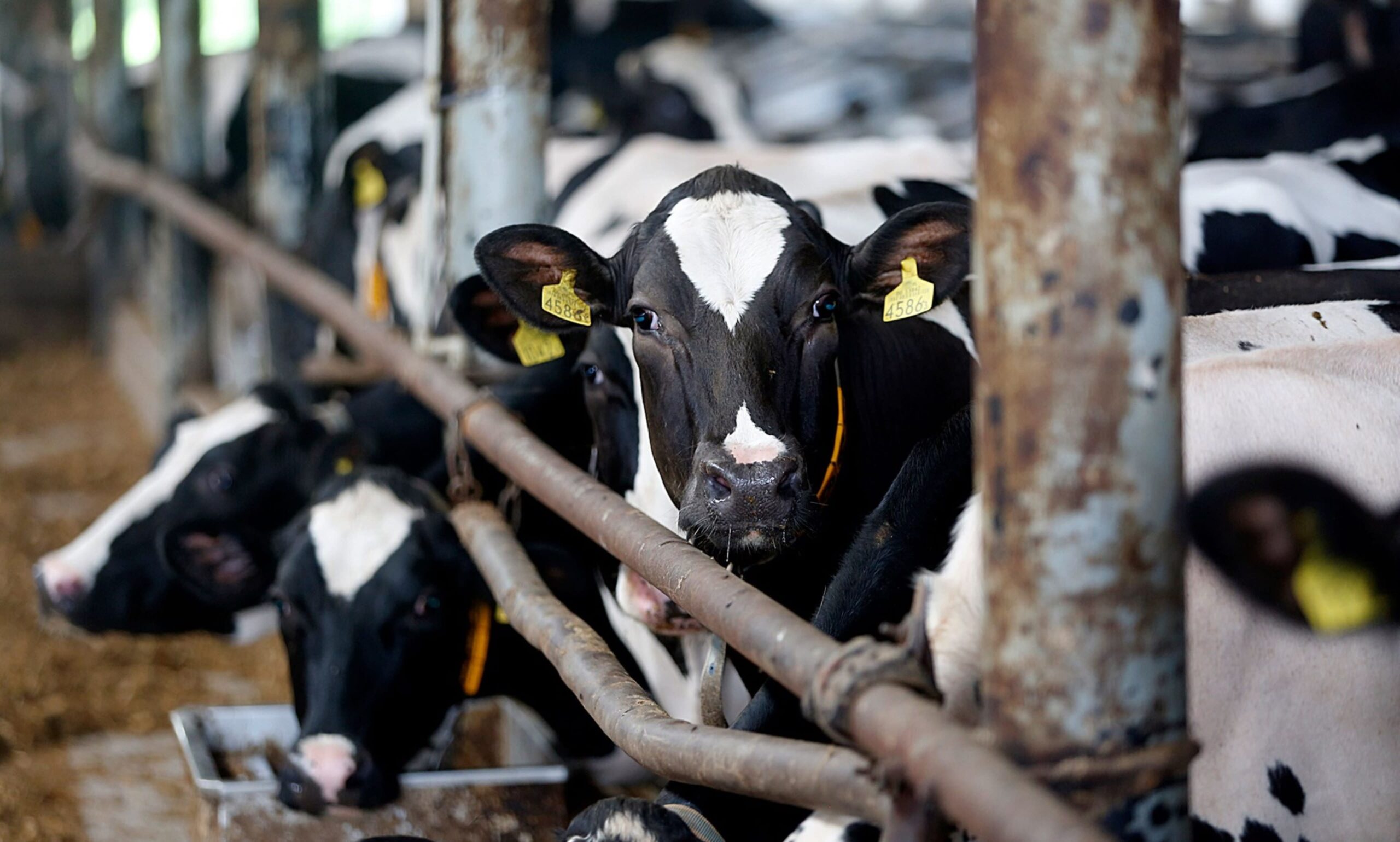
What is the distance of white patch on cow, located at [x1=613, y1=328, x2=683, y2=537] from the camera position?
3023mm

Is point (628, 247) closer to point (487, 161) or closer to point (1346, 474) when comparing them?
point (487, 161)

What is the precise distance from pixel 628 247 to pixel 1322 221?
7.90ft

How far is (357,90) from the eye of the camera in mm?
8586

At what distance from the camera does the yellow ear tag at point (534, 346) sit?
3.29 meters

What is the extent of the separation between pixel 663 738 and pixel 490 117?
217 cm

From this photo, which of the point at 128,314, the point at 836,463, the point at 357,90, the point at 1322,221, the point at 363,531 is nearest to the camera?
the point at 836,463

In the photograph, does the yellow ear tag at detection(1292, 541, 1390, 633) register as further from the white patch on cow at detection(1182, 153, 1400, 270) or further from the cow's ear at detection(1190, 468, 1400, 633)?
the white patch on cow at detection(1182, 153, 1400, 270)

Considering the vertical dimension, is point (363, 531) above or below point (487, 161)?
below

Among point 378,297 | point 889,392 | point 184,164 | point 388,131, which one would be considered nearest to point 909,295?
point 889,392

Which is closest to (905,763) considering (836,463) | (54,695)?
(836,463)

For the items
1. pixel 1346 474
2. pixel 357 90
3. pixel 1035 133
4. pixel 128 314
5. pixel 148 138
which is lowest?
pixel 128 314

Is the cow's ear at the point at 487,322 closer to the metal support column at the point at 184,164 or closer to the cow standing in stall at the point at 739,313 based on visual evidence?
the cow standing in stall at the point at 739,313

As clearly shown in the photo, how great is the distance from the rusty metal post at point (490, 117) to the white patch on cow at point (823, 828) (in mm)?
2212

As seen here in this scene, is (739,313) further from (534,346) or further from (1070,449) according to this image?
(1070,449)
